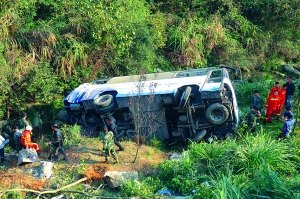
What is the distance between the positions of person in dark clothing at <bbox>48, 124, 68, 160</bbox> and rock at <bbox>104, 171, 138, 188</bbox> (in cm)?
146

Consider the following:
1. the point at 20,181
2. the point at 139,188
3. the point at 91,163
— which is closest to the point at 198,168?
the point at 139,188

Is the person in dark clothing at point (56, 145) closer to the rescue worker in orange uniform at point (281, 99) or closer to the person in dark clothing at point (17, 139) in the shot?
the person in dark clothing at point (17, 139)

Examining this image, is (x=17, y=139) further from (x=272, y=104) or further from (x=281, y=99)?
(x=281, y=99)

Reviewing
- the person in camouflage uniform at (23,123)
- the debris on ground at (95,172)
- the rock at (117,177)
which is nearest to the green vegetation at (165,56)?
the debris on ground at (95,172)

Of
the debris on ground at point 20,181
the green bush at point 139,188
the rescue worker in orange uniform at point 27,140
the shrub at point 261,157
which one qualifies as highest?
the rescue worker in orange uniform at point 27,140

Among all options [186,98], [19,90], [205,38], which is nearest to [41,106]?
[19,90]

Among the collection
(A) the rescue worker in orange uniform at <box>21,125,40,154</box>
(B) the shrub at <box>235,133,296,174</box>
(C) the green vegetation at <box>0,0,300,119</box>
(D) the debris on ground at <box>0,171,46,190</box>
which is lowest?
(D) the debris on ground at <box>0,171,46,190</box>

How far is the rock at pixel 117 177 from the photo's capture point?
11.2 m

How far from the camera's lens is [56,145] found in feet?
40.5

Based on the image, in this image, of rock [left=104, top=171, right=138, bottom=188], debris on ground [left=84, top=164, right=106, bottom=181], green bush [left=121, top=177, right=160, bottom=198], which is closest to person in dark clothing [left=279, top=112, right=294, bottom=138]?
green bush [left=121, top=177, right=160, bottom=198]

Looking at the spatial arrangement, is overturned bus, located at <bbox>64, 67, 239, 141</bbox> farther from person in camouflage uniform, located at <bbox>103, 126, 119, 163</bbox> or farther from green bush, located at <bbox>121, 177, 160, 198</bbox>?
green bush, located at <bbox>121, 177, 160, 198</bbox>

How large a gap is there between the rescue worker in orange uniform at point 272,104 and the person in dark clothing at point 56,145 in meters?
5.94

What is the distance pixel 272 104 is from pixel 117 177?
5659 mm

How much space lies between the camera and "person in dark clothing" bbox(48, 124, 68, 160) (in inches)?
482
